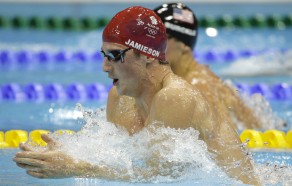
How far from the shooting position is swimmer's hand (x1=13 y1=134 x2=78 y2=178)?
273cm

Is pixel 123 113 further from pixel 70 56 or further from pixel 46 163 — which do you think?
pixel 70 56

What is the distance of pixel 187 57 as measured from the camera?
4852 millimetres

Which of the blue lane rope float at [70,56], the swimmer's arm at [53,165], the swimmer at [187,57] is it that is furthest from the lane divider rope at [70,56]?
the swimmer's arm at [53,165]

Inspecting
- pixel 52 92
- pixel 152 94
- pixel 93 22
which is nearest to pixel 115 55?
pixel 152 94

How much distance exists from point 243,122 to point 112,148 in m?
2.18

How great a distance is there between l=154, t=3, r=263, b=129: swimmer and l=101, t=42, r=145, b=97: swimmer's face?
5.54 feet

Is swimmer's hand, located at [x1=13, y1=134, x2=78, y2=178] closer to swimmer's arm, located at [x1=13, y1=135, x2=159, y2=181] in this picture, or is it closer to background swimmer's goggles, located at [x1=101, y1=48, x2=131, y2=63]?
swimmer's arm, located at [x1=13, y1=135, x2=159, y2=181]

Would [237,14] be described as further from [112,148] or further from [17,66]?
[112,148]

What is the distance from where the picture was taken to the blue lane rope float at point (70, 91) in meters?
6.59

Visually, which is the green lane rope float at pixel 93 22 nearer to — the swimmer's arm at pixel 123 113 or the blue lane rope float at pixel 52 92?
the blue lane rope float at pixel 52 92

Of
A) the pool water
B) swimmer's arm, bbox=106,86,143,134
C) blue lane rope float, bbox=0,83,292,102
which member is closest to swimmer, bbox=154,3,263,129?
the pool water

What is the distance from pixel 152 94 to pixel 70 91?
A: 373 cm

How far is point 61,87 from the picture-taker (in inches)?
264

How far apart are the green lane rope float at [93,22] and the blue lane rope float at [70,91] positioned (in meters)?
3.52
